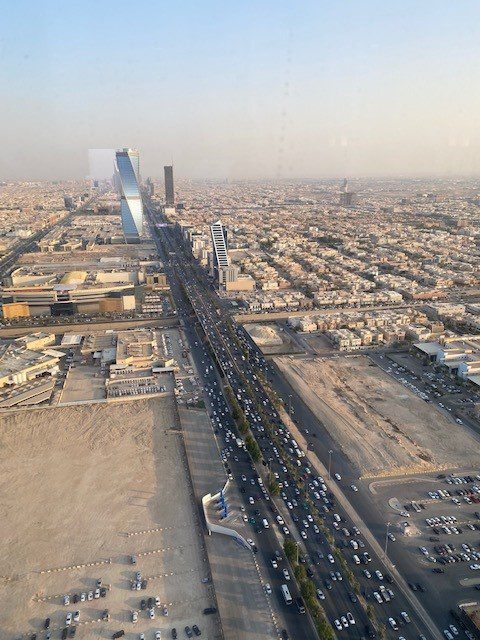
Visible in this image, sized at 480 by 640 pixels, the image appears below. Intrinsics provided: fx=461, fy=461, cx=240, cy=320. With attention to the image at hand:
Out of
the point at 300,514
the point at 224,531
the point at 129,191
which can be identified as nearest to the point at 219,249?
the point at 129,191

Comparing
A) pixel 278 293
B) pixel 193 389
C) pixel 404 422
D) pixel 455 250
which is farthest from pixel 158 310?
pixel 455 250

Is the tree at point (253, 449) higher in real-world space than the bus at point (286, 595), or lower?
higher

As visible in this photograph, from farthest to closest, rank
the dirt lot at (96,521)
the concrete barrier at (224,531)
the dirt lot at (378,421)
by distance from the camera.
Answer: the dirt lot at (378,421) < the concrete barrier at (224,531) < the dirt lot at (96,521)

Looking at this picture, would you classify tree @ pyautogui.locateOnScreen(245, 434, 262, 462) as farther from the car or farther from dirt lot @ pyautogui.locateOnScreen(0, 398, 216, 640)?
the car

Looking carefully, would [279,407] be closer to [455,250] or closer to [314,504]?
[314,504]

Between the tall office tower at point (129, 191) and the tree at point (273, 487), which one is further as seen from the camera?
the tall office tower at point (129, 191)

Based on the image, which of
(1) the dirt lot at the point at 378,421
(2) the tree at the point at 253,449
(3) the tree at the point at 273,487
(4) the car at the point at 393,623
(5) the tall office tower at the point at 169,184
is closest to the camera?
(4) the car at the point at 393,623

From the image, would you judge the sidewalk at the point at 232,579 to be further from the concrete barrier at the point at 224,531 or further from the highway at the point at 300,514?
the highway at the point at 300,514

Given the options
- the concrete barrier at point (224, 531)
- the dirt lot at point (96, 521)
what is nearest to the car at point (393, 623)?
the concrete barrier at point (224, 531)
